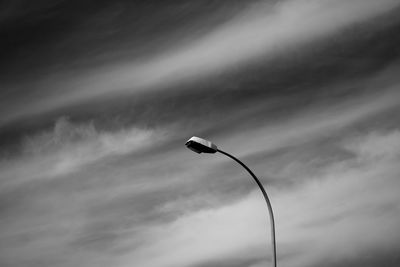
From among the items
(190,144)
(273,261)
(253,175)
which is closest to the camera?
(190,144)

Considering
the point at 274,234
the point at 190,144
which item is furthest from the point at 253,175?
the point at 190,144

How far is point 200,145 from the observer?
13883 millimetres

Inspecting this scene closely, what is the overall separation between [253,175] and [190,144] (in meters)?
3.03

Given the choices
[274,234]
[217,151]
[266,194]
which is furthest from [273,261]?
[217,151]

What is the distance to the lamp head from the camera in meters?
13.7

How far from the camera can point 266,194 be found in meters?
15.7

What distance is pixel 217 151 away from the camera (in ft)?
47.4

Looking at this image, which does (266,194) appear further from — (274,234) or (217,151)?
(217,151)

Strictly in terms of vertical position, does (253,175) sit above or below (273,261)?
above

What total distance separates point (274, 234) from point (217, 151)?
3043mm

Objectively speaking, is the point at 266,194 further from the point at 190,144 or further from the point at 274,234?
A: the point at 190,144

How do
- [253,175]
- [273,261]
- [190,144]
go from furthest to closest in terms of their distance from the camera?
[253,175], [273,261], [190,144]

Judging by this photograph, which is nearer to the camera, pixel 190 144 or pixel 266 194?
pixel 190 144

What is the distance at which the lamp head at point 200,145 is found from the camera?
13734 mm
